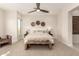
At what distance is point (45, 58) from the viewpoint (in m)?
0.81

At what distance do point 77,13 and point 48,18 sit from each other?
12.1ft

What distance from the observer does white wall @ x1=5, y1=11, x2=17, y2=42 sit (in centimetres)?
809

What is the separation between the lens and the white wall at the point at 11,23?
809 centimetres

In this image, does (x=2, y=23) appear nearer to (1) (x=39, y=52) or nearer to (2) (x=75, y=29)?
(1) (x=39, y=52)

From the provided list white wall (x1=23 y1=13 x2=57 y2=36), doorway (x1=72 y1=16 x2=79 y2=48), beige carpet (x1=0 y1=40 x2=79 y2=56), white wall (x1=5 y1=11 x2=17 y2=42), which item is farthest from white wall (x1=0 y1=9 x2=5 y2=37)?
doorway (x1=72 y1=16 x2=79 y2=48)

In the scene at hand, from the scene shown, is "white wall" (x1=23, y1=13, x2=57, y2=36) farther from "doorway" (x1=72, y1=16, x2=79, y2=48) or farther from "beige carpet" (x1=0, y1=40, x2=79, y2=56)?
"beige carpet" (x1=0, y1=40, x2=79, y2=56)

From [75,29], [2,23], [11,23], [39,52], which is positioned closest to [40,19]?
[11,23]

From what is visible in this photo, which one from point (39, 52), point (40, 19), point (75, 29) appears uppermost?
point (40, 19)

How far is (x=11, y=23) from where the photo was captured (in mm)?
8125

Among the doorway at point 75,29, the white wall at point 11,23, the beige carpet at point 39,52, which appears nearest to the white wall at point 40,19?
the white wall at point 11,23

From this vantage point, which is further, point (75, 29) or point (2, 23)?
point (75, 29)

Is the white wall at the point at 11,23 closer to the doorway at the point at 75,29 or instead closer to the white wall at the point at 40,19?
the white wall at the point at 40,19

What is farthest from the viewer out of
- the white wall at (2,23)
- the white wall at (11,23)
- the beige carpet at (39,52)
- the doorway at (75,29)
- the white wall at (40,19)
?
the white wall at (40,19)

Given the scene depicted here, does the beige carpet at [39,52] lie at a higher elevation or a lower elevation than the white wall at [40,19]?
lower
